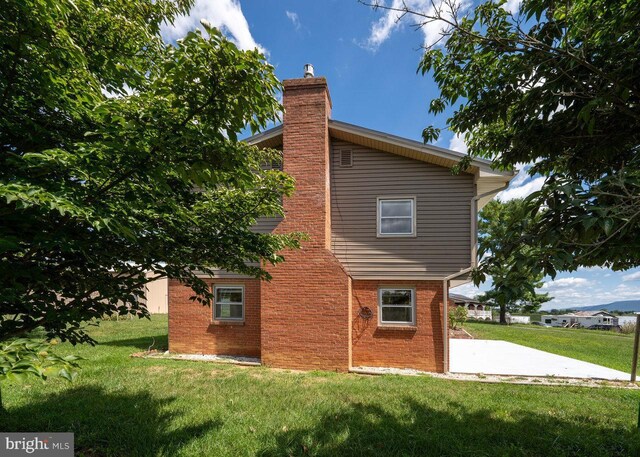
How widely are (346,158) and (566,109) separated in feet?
22.0

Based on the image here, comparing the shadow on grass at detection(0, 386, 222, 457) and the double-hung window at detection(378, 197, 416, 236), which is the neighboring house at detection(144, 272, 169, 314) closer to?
the shadow on grass at detection(0, 386, 222, 457)

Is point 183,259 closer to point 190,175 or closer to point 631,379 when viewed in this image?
A: point 190,175

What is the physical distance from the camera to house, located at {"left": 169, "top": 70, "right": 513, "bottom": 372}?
870 centimetres

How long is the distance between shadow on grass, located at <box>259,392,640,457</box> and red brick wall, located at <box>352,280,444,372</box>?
10.7 feet

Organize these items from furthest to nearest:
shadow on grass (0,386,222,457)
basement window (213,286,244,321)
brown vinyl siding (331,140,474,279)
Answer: basement window (213,286,244,321), brown vinyl siding (331,140,474,279), shadow on grass (0,386,222,457)

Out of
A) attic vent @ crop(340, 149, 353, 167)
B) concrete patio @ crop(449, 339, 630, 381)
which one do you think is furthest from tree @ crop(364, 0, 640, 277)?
concrete patio @ crop(449, 339, 630, 381)

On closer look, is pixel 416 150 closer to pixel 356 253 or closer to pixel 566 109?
pixel 356 253

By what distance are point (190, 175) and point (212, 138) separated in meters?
0.36

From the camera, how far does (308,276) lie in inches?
347

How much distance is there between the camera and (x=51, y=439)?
417 centimetres

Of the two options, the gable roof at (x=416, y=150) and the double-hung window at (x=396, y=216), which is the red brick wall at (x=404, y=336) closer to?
the double-hung window at (x=396, y=216)

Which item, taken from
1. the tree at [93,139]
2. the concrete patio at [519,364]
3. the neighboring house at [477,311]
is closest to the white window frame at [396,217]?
the concrete patio at [519,364]

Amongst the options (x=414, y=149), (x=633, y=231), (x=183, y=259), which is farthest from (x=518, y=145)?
(x=414, y=149)

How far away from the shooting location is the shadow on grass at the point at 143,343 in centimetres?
1106
